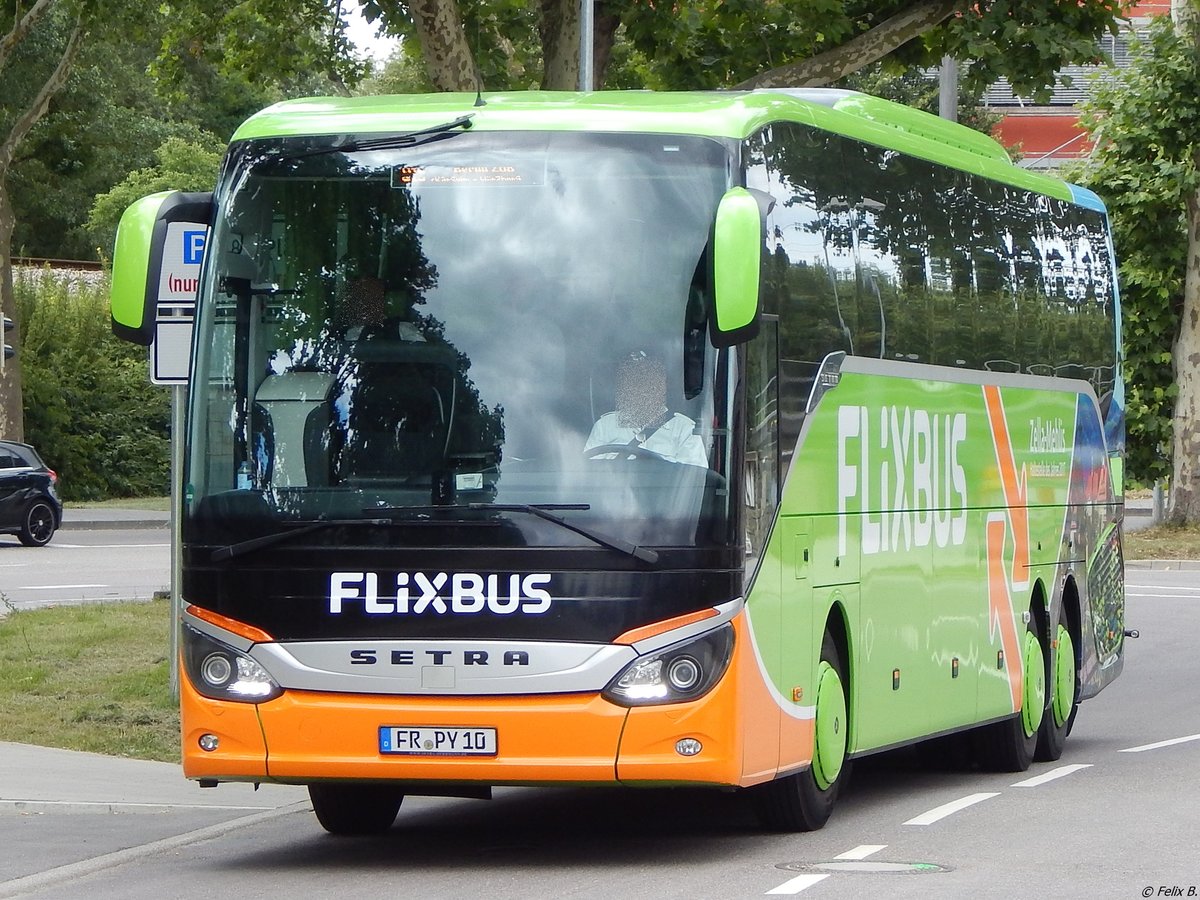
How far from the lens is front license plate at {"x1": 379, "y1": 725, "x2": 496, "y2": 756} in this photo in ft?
30.7

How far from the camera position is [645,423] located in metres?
9.38

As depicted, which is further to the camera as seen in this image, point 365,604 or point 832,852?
point 832,852

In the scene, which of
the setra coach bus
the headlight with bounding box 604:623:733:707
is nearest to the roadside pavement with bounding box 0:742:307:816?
the setra coach bus

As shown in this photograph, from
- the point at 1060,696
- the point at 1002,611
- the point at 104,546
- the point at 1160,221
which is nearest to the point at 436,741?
the point at 1002,611

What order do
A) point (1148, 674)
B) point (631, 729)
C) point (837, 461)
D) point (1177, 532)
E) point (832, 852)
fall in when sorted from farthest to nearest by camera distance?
point (1177, 532)
point (1148, 674)
point (837, 461)
point (832, 852)
point (631, 729)

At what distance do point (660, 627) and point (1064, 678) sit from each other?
6.65m

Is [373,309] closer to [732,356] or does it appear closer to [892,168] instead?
[732,356]

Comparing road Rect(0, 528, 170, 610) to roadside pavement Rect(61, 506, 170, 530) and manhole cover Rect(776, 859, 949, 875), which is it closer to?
roadside pavement Rect(61, 506, 170, 530)

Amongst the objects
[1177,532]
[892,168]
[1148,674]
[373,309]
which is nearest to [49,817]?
[373,309]

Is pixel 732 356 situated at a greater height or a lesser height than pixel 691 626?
greater

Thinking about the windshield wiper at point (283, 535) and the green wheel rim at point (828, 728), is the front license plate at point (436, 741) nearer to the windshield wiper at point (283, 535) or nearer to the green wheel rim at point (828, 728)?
the windshield wiper at point (283, 535)

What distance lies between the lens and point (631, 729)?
9289 mm

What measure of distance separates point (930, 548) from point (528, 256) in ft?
12.2

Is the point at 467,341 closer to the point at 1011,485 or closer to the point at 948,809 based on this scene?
the point at 948,809
